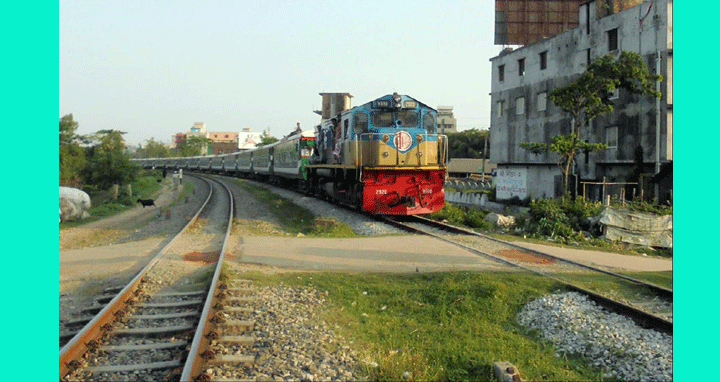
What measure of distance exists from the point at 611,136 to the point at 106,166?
25.8m

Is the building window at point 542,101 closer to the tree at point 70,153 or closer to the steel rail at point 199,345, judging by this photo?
the tree at point 70,153

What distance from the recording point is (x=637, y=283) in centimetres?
827

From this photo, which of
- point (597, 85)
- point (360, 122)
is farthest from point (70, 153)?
point (597, 85)

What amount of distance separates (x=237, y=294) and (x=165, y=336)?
1.51 meters

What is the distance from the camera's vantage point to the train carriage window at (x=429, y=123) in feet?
53.7

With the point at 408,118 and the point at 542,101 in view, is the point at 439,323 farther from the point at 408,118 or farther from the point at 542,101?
the point at 542,101

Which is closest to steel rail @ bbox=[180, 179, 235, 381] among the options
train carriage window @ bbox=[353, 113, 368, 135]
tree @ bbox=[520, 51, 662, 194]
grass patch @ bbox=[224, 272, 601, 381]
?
grass patch @ bbox=[224, 272, 601, 381]

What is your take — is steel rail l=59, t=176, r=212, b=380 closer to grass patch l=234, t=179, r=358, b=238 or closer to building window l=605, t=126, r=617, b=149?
grass patch l=234, t=179, r=358, b=238

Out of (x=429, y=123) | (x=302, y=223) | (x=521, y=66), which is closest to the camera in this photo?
(x=429, y=123)

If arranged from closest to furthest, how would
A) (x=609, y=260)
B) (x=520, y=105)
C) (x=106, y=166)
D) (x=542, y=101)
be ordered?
(x=609, y=260) → (x=106, y=166) → (x=542, y=101) → (x=520, y=105)

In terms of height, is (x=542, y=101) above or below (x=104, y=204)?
above

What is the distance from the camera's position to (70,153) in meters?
26.5

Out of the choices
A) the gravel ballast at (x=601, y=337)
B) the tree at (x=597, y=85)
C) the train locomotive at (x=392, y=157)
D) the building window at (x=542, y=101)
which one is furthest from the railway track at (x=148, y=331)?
the building window at (x=542, y=101)

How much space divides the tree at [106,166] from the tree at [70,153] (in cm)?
86
